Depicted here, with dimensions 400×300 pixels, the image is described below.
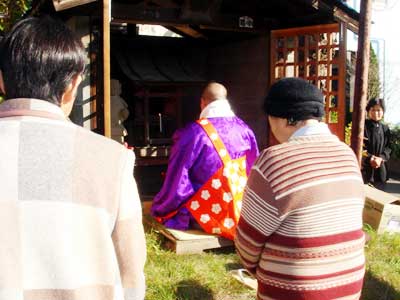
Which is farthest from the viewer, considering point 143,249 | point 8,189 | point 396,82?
point 396,82

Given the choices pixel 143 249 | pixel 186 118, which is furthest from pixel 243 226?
pixel 186 118

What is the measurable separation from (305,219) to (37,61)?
3.71ft

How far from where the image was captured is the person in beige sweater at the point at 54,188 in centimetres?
119

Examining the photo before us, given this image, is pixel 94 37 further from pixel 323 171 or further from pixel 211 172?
pixel 323 171

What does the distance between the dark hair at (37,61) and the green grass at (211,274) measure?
102 inches

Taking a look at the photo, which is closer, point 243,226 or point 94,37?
point 243,226

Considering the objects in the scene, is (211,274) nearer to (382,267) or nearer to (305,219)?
(382,267)

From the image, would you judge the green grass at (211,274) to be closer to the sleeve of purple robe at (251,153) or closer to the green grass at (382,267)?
the green grass at (382,267)

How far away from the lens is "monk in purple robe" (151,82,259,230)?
4648mm

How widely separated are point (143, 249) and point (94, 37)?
14.1 ft

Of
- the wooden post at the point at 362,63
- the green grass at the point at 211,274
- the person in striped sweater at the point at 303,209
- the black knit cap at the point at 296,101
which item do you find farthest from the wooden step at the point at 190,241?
the black knit cap at the point at 296,101

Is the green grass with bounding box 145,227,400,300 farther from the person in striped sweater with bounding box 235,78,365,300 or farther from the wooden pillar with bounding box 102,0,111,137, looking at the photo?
the person in striped sweater with bounding box 235,78,365,300

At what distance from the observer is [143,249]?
139 cm

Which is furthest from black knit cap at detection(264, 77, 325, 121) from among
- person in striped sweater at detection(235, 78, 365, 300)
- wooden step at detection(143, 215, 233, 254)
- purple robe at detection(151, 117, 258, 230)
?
wooden step at detection(143, 215, 233, 254)
